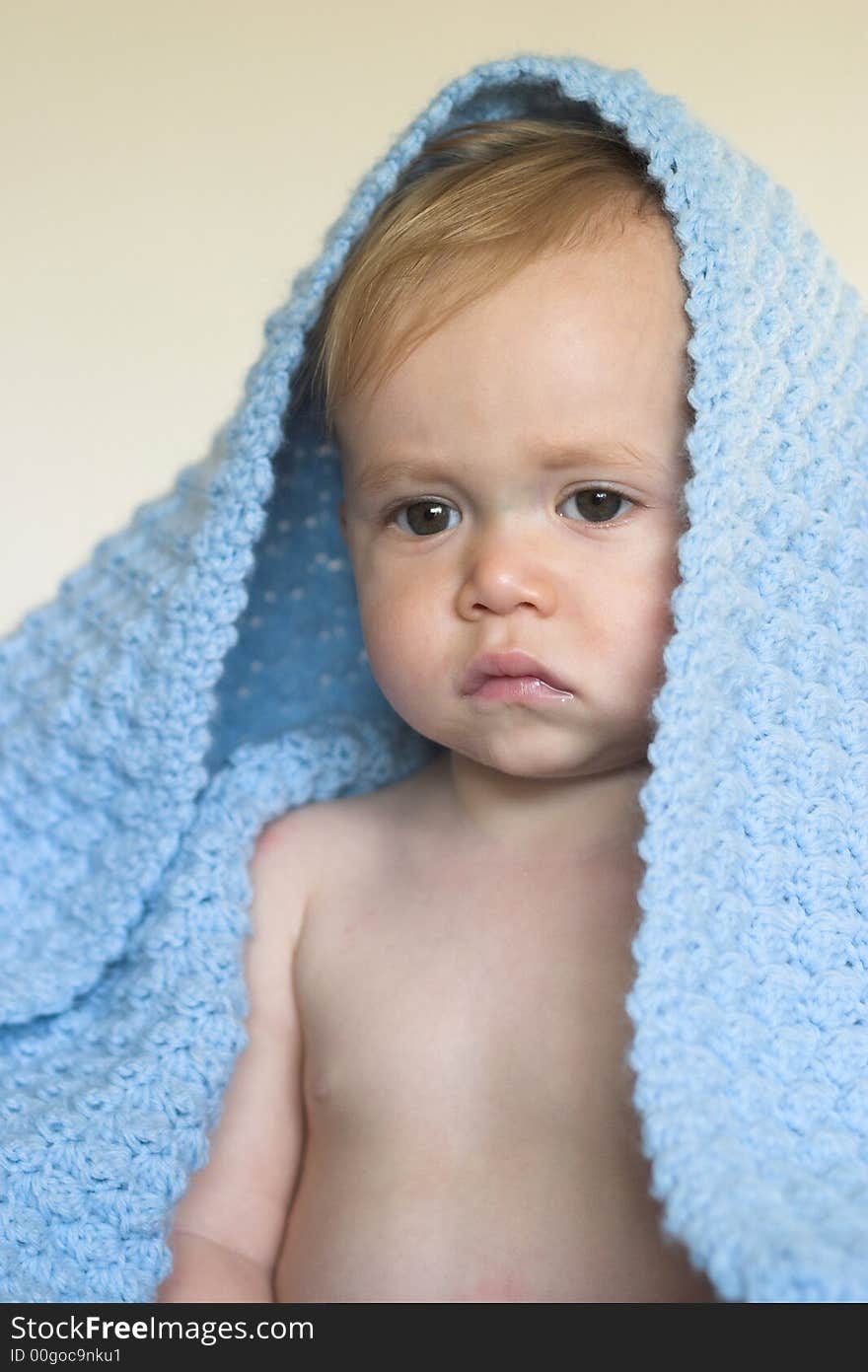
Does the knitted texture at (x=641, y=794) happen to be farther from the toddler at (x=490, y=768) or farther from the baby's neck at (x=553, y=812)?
the baby's neck at (x=553, y=812)

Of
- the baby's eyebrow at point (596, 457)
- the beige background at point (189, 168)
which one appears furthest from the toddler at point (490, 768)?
the beige background at point (189, 168)

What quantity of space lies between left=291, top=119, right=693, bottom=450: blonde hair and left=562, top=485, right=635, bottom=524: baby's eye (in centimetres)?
18

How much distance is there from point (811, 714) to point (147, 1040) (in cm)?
59

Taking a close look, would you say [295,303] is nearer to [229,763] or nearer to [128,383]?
[229,763]

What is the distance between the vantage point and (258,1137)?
135cm

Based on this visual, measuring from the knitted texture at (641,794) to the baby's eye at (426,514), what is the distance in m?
0.12

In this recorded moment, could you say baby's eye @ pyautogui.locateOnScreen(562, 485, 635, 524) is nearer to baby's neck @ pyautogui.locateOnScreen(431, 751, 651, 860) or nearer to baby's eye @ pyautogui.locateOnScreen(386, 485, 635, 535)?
baby's eye @ pyautogui.locateOnScreen(386, 485, 635, 535)

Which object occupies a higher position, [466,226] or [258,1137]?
[466,226]

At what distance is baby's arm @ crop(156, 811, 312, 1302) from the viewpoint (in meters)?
1.29

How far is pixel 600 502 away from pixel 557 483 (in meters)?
0.04

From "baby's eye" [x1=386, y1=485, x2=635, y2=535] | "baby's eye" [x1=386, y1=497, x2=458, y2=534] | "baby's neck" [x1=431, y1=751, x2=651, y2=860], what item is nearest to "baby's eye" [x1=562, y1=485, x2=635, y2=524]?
"baby's eye" [x1=386, y1=485, x2=635, y2=535]

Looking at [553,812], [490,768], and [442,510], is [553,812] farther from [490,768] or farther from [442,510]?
[442,510]

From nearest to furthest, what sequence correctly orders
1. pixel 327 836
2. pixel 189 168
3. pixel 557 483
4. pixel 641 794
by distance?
pixel 641 794 < pixel 557 483 < pixel 327 836 < pixel 189 168

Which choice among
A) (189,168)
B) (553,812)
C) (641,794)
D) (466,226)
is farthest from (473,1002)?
(189,168)
